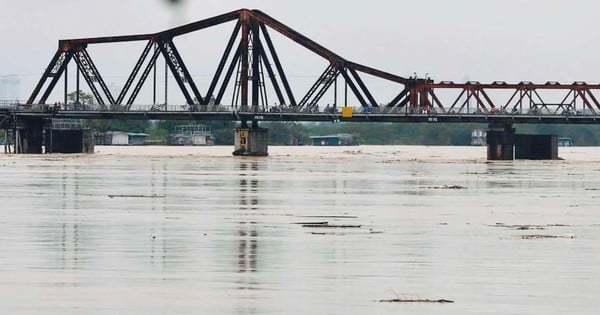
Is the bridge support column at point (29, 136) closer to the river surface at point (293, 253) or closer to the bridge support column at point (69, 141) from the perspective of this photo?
the bridge support column at point (69, 141)

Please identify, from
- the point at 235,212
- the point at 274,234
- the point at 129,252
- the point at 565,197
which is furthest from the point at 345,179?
the point at 129,252

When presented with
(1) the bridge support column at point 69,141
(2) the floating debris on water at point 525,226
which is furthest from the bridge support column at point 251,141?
(2) the floating debris on water at point 525,226

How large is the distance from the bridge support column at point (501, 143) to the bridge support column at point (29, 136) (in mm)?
46932

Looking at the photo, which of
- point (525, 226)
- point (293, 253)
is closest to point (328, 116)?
point (525, 226)

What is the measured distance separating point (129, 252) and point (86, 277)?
4.93 meters

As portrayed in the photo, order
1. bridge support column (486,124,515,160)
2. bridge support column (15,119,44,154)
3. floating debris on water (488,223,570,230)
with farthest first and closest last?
bridge support column (15,119,44,154) < bridge support column (486,124,515,160) < floating debris on water (488,223,570,230)

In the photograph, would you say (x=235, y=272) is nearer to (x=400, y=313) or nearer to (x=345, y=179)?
(x=400, y=313)

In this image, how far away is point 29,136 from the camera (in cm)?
16850

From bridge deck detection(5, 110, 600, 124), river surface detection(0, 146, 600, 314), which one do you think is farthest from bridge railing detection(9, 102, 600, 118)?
river surface detection(0, 146, 600, 314)

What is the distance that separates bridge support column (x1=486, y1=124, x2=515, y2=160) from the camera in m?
154

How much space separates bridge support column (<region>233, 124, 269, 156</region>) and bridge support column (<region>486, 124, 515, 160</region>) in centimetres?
2330

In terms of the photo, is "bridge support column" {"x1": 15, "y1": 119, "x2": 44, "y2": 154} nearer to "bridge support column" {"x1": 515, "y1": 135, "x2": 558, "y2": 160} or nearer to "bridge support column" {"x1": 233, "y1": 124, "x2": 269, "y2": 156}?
"bridge support column" {"x1": 233, "y1": 124, "x2": 269, "y2": 156}

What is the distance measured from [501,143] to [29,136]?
49509 millimetres

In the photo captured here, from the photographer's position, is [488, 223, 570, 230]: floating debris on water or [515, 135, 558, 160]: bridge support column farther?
[515, 135, 558, 160]: bridge support column
